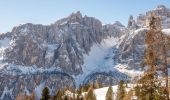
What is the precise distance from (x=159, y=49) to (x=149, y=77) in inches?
141

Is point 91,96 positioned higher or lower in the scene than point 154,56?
lower

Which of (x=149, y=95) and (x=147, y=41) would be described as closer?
(x=147, y=41)

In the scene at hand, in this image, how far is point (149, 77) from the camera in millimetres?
30938

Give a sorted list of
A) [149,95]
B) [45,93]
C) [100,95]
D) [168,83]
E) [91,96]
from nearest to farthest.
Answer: [168,83] → [149,95] → [45,93] → [91,96] → [100,95]

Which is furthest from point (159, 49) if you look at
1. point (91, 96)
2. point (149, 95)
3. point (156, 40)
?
point (91, 96)

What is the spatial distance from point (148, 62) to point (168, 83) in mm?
4466

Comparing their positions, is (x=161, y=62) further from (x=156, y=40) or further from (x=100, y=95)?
(x=100, y=95)

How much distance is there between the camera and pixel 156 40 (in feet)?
92.5

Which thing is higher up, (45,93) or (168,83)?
(168,83)

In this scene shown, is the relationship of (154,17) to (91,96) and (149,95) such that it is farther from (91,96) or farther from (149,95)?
(91,96)

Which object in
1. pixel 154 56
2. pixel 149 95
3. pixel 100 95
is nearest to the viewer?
pixel 154 56

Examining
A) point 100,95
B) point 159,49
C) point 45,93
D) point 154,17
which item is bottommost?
point 100,95

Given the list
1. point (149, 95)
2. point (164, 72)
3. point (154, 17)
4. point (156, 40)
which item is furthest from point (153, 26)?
point (149, 95)

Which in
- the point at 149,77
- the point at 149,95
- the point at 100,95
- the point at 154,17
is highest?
the point at 154,17
